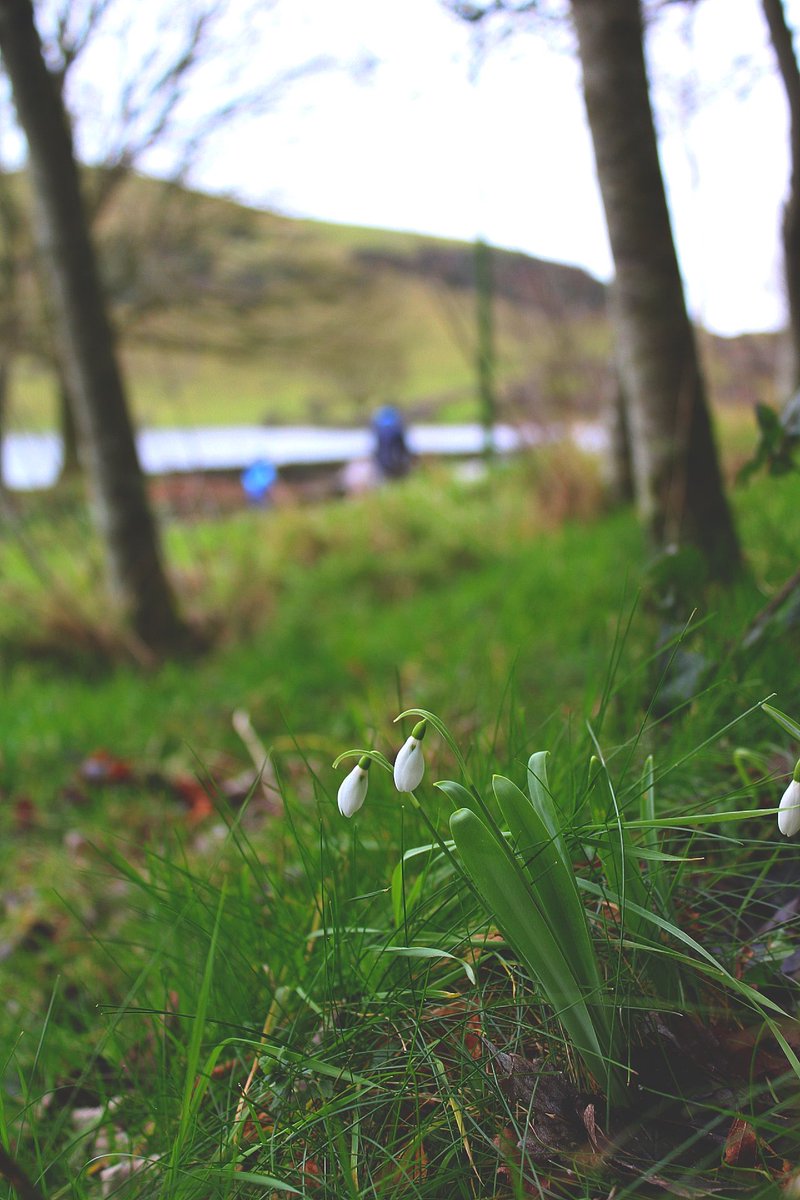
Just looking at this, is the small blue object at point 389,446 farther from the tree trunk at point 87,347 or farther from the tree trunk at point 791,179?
the tree trunk at point 791,179

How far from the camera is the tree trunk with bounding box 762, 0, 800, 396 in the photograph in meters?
3.20

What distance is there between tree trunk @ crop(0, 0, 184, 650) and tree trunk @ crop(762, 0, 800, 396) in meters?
3.37

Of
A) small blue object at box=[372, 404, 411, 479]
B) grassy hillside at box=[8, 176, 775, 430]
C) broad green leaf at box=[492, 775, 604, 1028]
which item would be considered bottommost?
broad green leaf at box=[492, 775, 604, 1028]

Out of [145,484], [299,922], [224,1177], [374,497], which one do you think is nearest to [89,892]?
[299,922]

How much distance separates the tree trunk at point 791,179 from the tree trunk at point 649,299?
40cm

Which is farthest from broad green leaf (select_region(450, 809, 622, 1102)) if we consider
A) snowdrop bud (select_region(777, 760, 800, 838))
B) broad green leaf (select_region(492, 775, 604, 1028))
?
snowdrop bud (select_region(777, 760, 800, 838))

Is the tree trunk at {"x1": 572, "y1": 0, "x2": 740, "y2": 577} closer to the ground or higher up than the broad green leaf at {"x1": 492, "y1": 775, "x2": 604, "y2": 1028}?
higher up

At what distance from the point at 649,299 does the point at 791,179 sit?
1656 millimetres

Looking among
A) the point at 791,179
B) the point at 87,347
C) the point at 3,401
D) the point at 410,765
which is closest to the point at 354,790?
the point at 410,765

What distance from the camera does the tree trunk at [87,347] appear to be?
15.5ft

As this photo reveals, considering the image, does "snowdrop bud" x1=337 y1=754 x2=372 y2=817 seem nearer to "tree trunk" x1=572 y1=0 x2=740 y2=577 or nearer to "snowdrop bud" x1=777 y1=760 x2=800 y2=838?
"snowdrop bud" x1=777 y1=760 x2=800 y2=838

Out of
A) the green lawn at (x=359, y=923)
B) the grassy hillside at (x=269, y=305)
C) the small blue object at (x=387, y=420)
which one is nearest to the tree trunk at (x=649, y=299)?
the green lawn at (x=359, y=923)

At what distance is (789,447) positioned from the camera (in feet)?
6.19

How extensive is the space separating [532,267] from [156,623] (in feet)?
14.6
